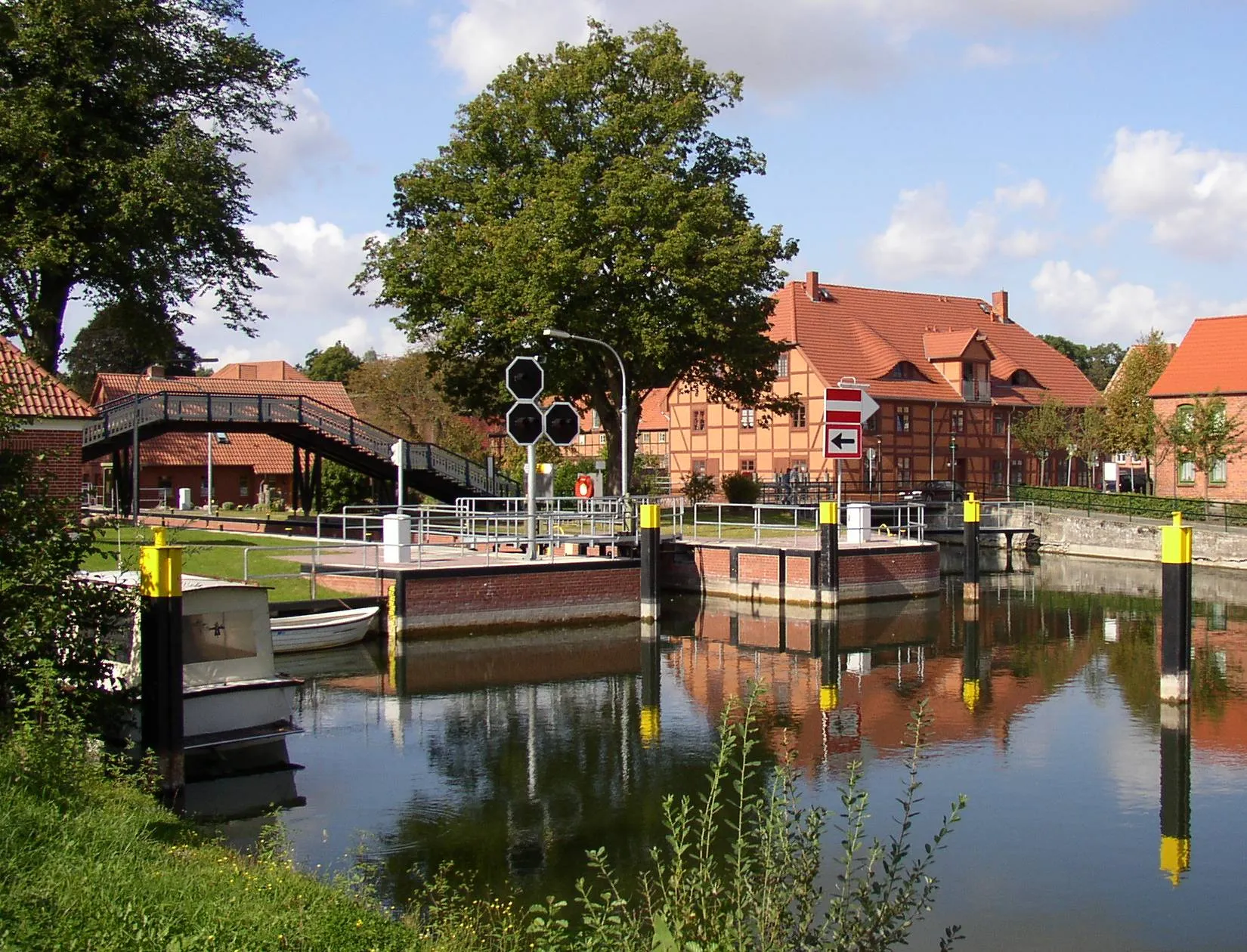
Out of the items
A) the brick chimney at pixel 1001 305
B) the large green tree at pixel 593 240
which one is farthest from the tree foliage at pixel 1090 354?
the large green tree at pixel 593 240

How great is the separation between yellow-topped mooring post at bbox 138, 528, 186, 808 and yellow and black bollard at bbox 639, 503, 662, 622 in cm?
1511

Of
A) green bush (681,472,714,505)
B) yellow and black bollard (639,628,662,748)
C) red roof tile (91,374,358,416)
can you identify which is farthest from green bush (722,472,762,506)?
yellow and black bollard (639,628,662,748)

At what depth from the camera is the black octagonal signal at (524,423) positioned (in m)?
29.8

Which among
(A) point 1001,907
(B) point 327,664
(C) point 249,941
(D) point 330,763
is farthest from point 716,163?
(C) point 249,941

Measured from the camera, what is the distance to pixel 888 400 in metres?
61.0

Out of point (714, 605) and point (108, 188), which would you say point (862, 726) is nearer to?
point (714, 605)

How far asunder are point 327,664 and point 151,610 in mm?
9877

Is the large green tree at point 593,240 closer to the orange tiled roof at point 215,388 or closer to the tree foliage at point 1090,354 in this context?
the orange tiled roof at point 215,388

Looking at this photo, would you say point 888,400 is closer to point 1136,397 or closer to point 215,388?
point 1136,397

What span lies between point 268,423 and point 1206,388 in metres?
40.8

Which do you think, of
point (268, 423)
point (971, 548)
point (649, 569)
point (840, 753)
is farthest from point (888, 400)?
point (840, 753)

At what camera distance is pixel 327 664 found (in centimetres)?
2347

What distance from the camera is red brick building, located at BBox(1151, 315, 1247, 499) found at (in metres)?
55.8

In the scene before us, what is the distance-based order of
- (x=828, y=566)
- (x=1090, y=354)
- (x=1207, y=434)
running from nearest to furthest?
1. (x=828, y=566)
2. (x=1207, y=434)
3. (x=1090, y=354)
